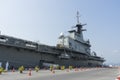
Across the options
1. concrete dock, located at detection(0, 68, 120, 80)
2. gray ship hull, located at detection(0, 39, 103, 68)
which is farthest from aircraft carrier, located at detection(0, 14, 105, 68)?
concrete dock, located at detection(0, 68, 120, 80)

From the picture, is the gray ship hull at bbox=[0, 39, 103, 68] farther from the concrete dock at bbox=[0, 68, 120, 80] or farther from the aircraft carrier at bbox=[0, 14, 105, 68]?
the concrete dock at bbox=[0, 68, 120, 80]

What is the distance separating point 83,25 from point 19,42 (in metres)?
32.6

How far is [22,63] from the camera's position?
3556 cm

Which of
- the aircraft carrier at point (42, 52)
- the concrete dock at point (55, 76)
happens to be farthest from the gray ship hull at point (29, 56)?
the concrete dock at point (55, 76)

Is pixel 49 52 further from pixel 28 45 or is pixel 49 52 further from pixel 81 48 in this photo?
pixel 81 48

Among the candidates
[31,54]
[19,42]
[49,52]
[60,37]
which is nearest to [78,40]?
[60,37]

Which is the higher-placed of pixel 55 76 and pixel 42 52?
pixel 42 52

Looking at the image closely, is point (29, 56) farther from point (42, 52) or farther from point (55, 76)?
point (55, 76)

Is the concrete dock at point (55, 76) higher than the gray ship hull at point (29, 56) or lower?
lower

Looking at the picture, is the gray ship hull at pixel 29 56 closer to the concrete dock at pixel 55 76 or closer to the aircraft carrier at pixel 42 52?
the aircraft carrier at pixel 42 52

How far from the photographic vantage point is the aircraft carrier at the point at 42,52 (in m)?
32.5

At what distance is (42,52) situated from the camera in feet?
132

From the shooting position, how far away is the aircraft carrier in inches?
1281

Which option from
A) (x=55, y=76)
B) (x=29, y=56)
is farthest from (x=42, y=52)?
Answer: (x=55, y=76)
